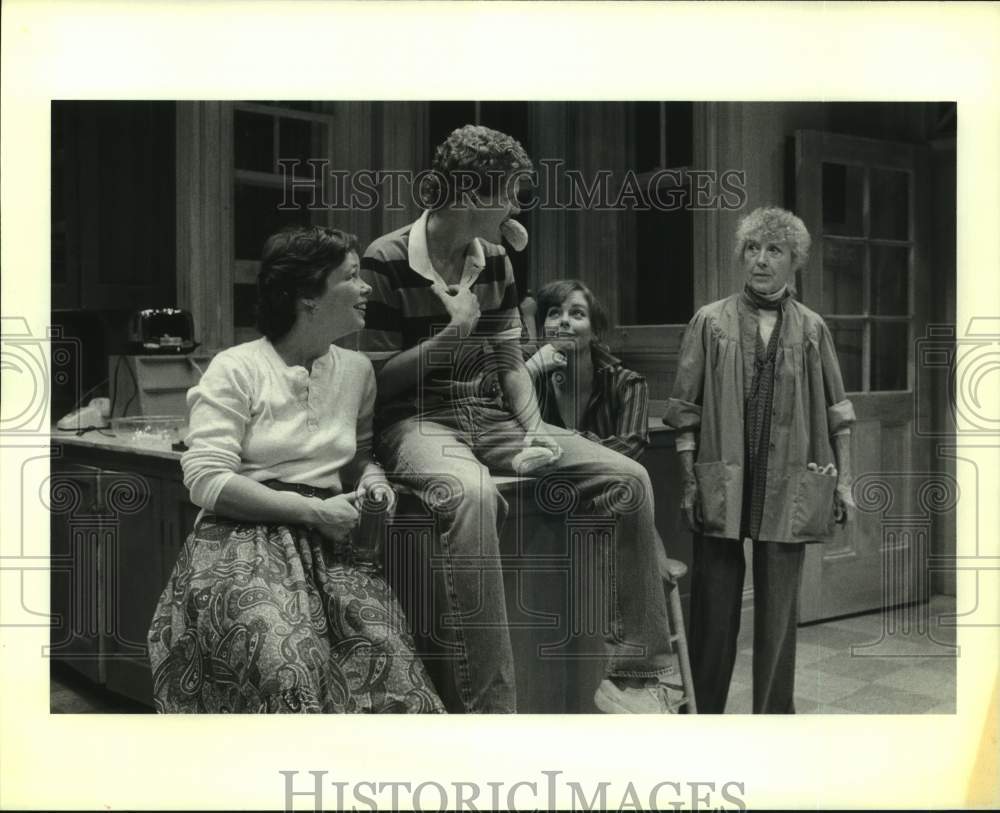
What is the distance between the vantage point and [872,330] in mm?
3139

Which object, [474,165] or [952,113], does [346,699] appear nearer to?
[474,165]

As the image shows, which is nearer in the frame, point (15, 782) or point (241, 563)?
point (241, 563)

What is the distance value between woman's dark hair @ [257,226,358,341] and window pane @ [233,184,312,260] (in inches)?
1.1

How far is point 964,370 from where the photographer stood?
315cm

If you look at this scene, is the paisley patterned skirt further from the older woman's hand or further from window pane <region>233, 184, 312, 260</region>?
the older woman's hand

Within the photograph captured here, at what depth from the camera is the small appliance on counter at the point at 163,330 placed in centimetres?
300

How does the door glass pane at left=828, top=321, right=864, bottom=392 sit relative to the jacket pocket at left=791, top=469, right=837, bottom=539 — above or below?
above

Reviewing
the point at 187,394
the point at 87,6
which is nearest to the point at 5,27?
the point at 87,6

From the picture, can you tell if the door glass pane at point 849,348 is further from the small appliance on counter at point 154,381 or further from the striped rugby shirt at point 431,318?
the small appliance on counter at point 154,381

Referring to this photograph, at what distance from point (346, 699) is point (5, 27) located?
2.31 m

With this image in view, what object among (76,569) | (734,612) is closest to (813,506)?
(734,612)

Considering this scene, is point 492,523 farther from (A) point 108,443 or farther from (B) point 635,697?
(A) point 108,443

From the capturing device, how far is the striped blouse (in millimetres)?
3062

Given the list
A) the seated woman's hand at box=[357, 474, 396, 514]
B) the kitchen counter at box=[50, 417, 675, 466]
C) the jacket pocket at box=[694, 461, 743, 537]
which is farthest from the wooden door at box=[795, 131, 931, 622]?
the seated woman's hand at box=[357, 474, 396, 514]
